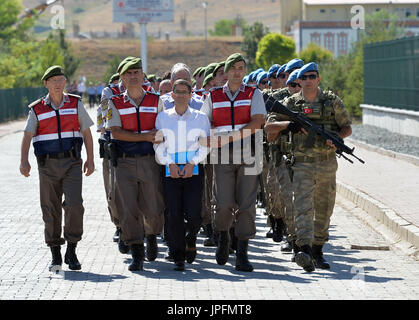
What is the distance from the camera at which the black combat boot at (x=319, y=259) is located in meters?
9.59

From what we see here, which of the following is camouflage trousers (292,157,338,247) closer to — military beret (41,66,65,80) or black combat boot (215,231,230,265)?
black combat boot (215,231,230,265)

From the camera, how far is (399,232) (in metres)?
11.7

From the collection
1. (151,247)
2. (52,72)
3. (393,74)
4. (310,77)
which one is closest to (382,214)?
(310,77)

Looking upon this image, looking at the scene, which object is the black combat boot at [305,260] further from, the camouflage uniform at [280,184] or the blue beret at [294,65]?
the blue beret at [294,65]

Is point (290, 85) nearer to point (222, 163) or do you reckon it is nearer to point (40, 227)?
point (222, 163)

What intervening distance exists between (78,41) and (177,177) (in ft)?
443

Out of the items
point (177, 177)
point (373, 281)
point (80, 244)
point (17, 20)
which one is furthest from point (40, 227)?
point (17, 20)

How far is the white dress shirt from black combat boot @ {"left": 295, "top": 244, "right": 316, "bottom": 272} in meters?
1.28

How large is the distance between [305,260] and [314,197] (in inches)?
29.8

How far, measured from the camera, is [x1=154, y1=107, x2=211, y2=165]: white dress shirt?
9523 mm

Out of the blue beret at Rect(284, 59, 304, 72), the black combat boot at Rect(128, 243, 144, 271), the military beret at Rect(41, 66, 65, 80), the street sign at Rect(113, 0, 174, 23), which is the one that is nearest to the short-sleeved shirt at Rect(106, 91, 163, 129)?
the military beret at Rect(41, 66, 65, 80)

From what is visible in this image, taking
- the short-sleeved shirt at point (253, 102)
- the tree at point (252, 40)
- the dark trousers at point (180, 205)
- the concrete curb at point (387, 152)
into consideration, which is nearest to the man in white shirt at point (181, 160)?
the dark trousers at point (180, 205)

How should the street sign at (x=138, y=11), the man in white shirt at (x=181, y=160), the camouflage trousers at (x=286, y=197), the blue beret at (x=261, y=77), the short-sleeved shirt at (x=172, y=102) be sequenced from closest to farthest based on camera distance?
the man in white shirt at (x=181, y=160) < the short-sleeved shirt at (x=172, y=102) < the camouflage trousers at (x=286, y=197) < the blue beret at (x=261, y=77) < the street sign at (x=138, y=11)

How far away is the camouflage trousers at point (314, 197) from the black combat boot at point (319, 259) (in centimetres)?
5
